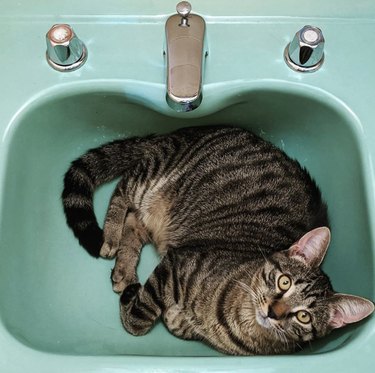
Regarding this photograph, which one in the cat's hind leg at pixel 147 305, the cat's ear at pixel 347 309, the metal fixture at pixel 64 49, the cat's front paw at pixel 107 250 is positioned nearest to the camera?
the cat's ear at pixel 347 309

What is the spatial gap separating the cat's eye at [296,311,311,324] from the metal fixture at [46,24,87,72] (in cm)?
65

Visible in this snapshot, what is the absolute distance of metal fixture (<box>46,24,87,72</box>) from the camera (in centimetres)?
97

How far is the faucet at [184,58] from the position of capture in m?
0.91

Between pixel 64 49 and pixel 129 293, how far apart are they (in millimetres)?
532

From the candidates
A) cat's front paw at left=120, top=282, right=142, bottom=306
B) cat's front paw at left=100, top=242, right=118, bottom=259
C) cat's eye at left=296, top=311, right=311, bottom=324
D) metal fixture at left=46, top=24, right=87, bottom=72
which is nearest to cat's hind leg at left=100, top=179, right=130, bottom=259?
cat's front paw at left=100, top=242, right=118, bottom=259

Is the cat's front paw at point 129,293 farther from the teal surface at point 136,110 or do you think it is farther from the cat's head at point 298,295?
the cat's head at point 298,295

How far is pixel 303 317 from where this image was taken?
1021mm

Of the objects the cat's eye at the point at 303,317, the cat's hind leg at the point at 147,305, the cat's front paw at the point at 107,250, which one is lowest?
the cat's hind leg at the point at 147,305

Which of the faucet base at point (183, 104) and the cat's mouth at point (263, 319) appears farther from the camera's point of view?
the cat's mouth at point (263, 319)

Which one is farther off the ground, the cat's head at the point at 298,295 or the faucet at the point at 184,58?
the faucet at the point at 184,58

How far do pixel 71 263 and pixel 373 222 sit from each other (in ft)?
2.17

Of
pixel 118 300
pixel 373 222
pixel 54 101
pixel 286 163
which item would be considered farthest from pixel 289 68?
pixel 118 300

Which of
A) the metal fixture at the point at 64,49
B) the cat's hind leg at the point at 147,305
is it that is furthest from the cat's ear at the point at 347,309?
the metal fixture at the point at 64,49

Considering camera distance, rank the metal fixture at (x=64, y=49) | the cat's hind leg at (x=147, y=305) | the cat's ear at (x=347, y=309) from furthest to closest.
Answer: the cat's hind leg at (x=147, y=305)
the metal fixture at (x=64, y=49)
the cat's ear at (x=347, y=309)
